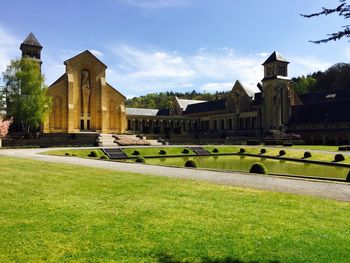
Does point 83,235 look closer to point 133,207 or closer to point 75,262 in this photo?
point 75,262

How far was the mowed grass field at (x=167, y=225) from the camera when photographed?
19.2 feet

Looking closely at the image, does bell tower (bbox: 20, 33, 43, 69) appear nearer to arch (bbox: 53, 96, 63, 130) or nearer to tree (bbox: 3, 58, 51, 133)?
arch (bbox: 53, 96, 63, 130)

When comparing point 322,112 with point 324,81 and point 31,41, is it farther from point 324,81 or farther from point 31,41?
point 31,41

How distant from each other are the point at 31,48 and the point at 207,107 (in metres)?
46.5

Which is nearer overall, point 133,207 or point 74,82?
point 133,207

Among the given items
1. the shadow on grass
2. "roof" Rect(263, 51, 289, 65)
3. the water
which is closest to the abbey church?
"roof" Rect(263, 51, 289, 65)

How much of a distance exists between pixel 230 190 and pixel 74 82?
181 feet

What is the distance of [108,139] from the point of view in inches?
2154

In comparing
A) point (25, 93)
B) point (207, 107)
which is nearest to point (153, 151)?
point (25, 93)

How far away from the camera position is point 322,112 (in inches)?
2741

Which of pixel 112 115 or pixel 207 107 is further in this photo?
pixel 207 107

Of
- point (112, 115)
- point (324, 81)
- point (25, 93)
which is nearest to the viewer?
point (25, 93)

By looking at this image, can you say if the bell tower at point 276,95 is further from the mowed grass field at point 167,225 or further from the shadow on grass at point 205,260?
the shadow on grass at point 205,260

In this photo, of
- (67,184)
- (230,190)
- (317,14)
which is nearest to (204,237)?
(317,14)
